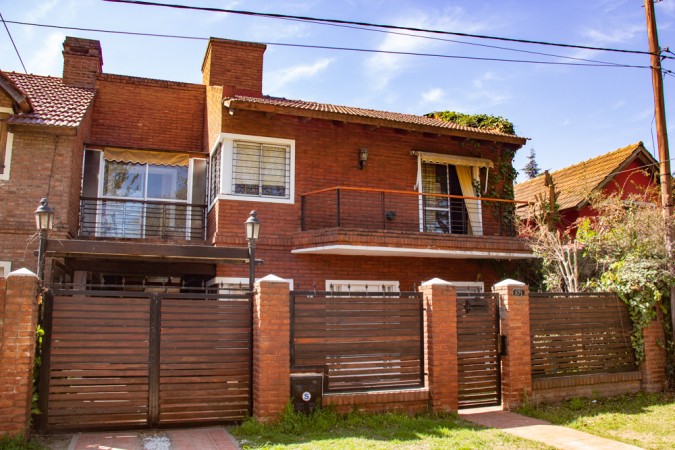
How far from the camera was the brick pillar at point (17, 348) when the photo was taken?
614cm

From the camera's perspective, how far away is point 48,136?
11266 millimetres

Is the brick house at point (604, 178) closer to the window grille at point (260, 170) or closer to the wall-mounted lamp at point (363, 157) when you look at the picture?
the wall-mounted lamp at point (363, 157)

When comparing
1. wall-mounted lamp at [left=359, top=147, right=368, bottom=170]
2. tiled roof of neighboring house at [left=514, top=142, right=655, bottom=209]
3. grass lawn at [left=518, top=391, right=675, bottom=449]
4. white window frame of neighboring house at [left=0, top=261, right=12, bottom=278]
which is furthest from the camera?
tiled roof of neighboring house at [left=514, top=142, right=655, bottom=209]

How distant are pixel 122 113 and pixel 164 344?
889 cm

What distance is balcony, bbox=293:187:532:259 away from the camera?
37.6ft

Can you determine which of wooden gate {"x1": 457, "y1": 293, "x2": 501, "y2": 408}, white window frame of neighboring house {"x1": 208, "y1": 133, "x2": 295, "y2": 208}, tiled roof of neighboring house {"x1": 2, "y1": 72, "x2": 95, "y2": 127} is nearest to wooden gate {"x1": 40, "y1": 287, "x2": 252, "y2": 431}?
wooden gate {"x1": 457, "y1": 293, "x2": 501, "y2": 408}

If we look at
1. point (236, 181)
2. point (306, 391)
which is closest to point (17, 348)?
point (306, 391)

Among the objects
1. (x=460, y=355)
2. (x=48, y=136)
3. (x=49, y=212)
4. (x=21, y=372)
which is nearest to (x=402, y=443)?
(x=460, y=355)

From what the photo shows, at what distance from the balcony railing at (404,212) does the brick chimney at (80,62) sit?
6588 mm

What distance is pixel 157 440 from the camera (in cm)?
644

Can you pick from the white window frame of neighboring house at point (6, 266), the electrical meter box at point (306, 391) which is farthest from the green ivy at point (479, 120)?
the white window frame of neighboring house at point (6, 266)

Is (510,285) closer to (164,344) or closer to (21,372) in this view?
(164,344)

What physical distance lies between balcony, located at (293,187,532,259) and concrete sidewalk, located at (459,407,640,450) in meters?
4.10

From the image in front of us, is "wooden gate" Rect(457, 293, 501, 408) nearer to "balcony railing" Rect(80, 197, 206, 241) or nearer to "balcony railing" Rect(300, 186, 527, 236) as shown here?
"balcony railing" Rect(300, 186, 527, 236)
